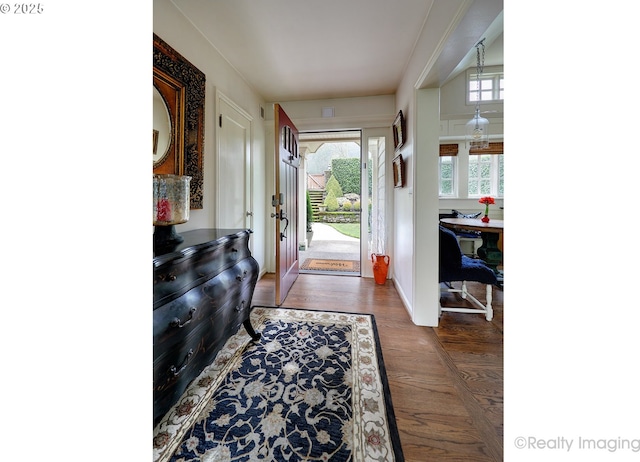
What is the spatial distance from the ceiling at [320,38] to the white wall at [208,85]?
0.30 ft

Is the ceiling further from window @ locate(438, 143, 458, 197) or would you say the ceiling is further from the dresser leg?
window @ locate(438, 143, 458, 197)

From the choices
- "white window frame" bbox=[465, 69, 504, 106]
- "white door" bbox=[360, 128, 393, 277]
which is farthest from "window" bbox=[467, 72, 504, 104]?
"white door" bbox=[360, 128, 393, 277]

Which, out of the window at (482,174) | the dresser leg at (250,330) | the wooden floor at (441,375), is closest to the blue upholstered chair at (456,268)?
the wooden floor at (441,375)

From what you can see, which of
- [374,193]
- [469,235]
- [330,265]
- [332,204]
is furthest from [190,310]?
[332,204]

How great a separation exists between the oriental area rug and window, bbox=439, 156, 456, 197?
4250mm

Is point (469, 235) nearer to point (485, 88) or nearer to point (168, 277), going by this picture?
point (485, 88)

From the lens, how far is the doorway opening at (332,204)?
4434mm

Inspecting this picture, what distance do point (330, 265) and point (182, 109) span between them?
10.5 feet

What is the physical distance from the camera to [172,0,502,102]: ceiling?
1901 mm
